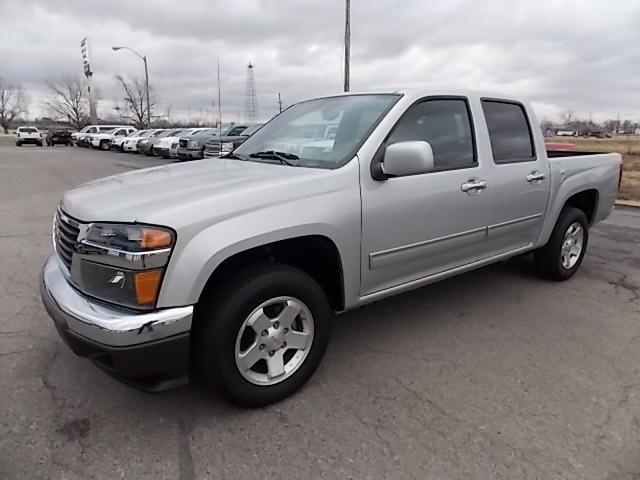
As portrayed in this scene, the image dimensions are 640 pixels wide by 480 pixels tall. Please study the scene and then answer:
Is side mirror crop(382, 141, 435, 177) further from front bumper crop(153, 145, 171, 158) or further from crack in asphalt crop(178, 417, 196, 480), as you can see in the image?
front bumper crop(153, 145, 171, 158)

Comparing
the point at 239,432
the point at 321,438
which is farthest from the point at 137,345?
the point at 321,438

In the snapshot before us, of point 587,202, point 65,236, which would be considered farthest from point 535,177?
point 65,236

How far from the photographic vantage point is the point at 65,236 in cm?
271

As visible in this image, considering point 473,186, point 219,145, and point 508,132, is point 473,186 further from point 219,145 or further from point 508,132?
point 219,145

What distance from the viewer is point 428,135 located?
344cm

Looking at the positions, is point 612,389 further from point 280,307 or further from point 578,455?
point 280,307

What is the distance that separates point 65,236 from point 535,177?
3.62 metres

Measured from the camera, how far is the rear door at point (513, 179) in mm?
3867

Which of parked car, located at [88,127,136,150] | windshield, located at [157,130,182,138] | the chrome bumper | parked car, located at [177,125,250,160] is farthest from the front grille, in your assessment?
parked car, located at [88,127,136,150]

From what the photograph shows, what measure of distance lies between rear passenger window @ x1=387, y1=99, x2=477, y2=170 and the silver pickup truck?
1 centimetres

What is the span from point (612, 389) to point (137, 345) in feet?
8.86

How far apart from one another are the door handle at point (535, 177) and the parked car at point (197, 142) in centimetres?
1710

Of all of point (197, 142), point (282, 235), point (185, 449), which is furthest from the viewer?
point (197, 142)

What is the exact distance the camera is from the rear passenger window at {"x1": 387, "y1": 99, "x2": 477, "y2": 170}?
130 inches
